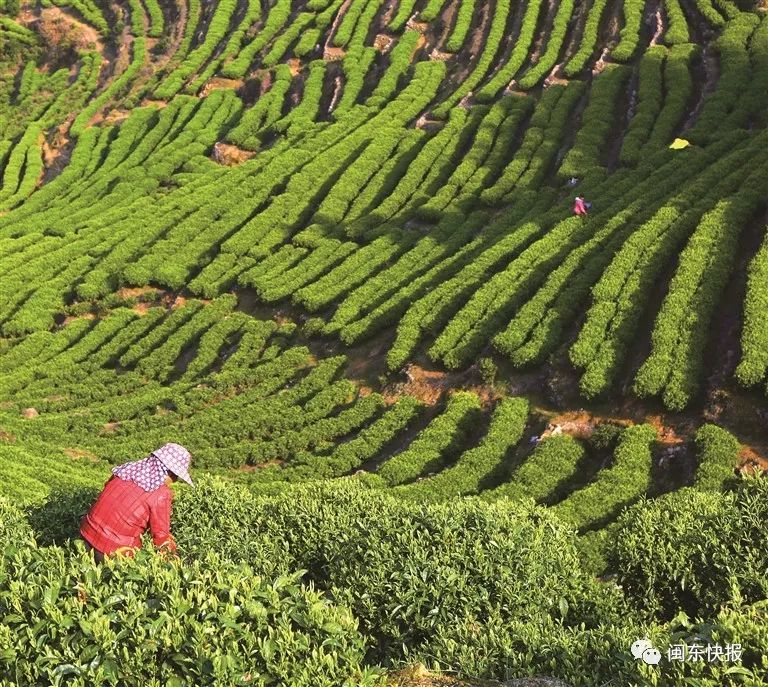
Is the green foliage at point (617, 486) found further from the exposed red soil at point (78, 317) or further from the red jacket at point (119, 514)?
the exposed red soil at point (78, 317)

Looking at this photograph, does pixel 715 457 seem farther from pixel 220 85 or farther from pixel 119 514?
pixel 220 85

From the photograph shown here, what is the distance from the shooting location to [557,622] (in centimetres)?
1037

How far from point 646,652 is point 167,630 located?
15.4 ft

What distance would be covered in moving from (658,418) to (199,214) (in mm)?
30888

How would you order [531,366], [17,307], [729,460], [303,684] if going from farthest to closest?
[17,307] → [531,366] → [729,460] → [303,684]

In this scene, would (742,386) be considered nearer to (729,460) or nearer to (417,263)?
(729,460)

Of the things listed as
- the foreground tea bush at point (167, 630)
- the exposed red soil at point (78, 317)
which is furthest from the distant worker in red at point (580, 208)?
the foreground tea bush at point (167, 630)

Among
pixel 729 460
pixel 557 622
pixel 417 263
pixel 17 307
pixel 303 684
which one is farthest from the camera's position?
pixel 17 307

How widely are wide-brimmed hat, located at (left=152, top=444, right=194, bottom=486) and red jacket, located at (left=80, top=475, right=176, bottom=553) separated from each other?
0.26 metres

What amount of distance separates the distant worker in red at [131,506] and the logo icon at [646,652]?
565cm

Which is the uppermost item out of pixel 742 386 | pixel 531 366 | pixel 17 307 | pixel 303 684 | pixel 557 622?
pixel 303 684

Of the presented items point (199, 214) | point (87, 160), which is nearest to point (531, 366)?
point (199, 214)

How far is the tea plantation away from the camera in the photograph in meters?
8.84

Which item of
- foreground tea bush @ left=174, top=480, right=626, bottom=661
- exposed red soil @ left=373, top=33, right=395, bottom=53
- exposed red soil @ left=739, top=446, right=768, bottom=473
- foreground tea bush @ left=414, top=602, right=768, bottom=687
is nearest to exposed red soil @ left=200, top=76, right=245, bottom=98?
exposed red soil @ left=373, top=33, right=395, bottom=53
